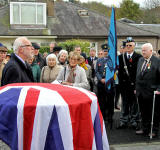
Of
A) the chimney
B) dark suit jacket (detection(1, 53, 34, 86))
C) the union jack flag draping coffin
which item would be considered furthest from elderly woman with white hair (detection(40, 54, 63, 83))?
the chimney

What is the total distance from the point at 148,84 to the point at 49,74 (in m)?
2.31

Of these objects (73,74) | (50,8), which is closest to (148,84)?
(73,74)

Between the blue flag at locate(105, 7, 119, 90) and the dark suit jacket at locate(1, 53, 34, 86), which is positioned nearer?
the dark suit jacket at locate(1, 53, 34, 86)

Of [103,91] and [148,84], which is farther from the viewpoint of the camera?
[103,91]

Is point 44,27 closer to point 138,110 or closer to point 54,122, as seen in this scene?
point 138,110

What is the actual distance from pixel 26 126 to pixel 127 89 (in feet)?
13.3

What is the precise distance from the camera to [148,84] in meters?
5.48

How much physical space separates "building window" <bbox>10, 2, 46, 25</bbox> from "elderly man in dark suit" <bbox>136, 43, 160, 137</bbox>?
753 inches

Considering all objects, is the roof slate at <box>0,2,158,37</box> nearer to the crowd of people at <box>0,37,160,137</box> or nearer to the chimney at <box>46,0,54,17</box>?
the chimney at <box>46,0,54,17</box>

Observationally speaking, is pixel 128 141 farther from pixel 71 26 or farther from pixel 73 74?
pixel 71 26

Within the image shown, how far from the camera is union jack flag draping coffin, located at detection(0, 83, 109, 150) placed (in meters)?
2.49

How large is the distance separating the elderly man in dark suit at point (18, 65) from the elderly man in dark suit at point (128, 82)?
10.2 feet

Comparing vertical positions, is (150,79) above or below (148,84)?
above

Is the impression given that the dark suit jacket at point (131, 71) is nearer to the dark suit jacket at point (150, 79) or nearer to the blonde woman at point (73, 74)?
the dark suit jacket at point (150, 79)
